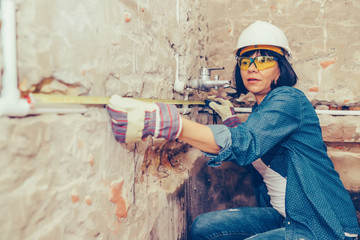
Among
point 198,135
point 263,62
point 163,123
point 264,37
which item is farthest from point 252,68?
point 163,123

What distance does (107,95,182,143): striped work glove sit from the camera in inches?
31.5

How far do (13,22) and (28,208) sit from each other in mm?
413

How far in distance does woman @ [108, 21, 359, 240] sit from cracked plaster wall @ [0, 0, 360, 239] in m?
0.15

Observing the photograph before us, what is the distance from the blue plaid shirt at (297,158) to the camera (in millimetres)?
973

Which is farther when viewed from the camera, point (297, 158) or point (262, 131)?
point (297, 158)

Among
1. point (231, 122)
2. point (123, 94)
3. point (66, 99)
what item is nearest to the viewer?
point (66, 99)

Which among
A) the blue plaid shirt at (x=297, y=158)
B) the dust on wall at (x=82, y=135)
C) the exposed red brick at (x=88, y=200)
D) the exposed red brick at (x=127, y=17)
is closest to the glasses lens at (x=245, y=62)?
the blue plaid shirt at (x=297, y=158)

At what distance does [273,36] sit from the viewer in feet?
4.59

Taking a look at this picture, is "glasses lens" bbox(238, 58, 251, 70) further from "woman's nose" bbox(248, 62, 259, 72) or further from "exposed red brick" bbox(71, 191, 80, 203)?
"exposed red brick" bbox(71, 191, 80, 203)

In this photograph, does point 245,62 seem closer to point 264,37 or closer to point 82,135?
point 264,37

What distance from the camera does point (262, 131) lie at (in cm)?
97

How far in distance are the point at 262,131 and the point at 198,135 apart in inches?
9.7

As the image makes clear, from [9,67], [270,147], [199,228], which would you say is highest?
[9,67]

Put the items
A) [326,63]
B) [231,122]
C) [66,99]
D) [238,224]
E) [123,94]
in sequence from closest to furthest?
1. [66,99]
2. [123,94]
3. [238,224]
4. [231,122]
5. [326,63]
